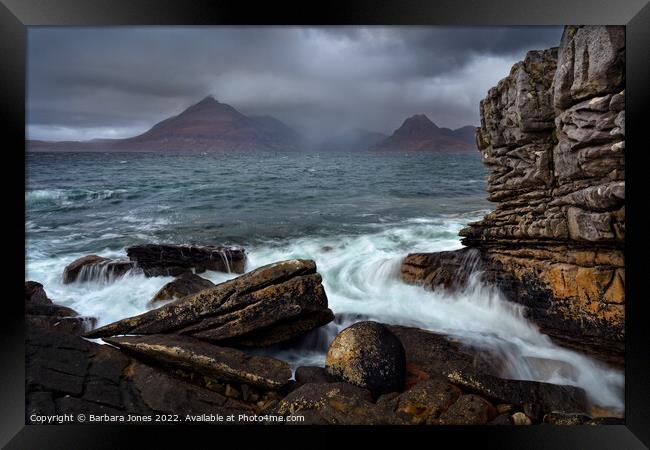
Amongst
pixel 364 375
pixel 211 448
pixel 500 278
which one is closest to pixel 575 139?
pixel 500 278

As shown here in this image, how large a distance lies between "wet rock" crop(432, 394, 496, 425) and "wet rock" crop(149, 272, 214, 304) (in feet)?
10.9

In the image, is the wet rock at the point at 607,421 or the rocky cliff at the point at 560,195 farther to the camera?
the rocky cliff at the point at 560,195

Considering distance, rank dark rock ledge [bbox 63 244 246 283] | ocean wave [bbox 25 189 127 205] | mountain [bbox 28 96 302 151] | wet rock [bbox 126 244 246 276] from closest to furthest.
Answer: ocean wave [bbox 25 189 127 205] → mountain [bbox 28 96 302 151] → dark rock ledge [bbox 63 244 246 283] → wet rock [bbox 126 244 246 276]

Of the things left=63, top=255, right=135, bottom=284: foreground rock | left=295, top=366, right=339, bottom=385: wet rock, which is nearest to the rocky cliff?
left=295, top=366, right=339, bottom=385: wet rock

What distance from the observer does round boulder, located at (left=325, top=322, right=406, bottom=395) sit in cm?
394

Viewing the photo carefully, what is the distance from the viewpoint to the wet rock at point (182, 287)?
508 centimetres

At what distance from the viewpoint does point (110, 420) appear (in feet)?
12.3

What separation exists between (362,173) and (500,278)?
9.00 feet

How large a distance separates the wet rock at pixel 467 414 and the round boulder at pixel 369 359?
1.78 ft

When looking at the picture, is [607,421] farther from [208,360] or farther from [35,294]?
[35,294]

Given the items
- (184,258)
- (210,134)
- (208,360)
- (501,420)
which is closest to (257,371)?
(208,360)

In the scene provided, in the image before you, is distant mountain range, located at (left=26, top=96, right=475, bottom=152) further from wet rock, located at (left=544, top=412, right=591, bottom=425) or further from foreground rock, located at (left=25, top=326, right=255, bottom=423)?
wet rock, located at (left=544, top=412, right=591, bottom=425)

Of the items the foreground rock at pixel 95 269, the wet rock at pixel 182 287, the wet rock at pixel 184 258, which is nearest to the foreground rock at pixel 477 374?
the wet rock at pixel 184 258

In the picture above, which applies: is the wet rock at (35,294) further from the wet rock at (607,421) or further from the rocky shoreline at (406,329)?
the wet rock at (607,421)
